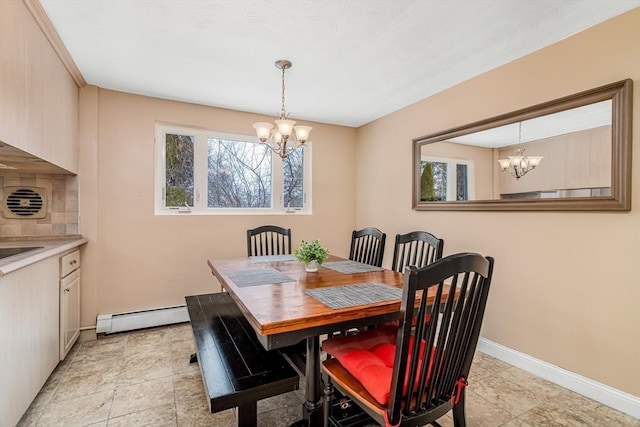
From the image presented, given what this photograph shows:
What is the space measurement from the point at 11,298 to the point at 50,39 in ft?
5.64

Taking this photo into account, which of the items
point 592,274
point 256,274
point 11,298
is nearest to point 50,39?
point 11,298

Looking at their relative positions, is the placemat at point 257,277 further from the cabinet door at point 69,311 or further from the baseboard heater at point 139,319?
the baseboard heater at point 139,319

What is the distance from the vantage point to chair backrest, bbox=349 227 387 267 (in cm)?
260

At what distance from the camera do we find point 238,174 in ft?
12.0

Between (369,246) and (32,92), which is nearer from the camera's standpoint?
(32,92)

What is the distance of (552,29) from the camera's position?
1.99 m

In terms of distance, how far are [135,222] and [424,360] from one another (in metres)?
3.03

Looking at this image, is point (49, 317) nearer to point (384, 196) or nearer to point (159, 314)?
point (159, 314)

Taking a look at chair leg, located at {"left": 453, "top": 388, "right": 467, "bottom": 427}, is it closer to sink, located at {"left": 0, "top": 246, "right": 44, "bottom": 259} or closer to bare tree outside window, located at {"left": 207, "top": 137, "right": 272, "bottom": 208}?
sink, located at {"left": 0, "top": 246, "right": 44, "bottom": 259}

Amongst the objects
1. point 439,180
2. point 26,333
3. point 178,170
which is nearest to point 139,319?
point 26,333

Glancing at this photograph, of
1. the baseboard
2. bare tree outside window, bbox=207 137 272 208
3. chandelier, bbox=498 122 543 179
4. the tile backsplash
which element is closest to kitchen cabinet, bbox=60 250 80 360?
the tile backsplash

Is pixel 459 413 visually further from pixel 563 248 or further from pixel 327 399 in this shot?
pixel 563 248

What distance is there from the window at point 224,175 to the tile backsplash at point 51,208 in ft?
2.34

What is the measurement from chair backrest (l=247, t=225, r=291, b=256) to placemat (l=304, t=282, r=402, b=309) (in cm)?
145
